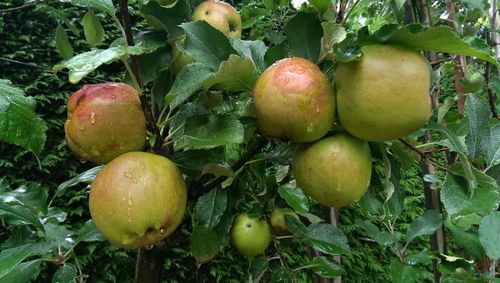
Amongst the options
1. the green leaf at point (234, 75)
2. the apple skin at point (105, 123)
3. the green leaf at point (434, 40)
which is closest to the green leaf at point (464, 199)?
the green leaf at point (434, 40)

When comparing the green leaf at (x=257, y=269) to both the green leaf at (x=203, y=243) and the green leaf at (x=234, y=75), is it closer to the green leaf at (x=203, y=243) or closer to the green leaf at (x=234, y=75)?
the green leaf at (x=203, y=243)

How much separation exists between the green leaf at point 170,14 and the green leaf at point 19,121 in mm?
205

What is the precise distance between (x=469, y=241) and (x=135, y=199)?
0.56 metres

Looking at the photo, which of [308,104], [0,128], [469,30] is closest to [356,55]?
[308,104]

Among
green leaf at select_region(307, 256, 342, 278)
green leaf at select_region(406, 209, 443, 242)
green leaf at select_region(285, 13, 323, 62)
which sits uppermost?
green leaf at select_region(285, 13, 323, 62)

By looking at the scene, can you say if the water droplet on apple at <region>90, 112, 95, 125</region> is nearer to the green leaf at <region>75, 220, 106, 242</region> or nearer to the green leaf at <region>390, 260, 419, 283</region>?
the green leaf at <region>75, 220, 106, 242</region>

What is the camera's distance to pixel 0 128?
0.38 meters

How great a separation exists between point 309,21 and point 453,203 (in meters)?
0.26

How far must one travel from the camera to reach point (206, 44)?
481mm

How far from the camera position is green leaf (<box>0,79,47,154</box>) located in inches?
14.9

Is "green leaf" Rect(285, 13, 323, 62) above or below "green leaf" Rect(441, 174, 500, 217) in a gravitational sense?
above

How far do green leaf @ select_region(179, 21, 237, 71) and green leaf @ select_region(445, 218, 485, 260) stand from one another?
47 cm

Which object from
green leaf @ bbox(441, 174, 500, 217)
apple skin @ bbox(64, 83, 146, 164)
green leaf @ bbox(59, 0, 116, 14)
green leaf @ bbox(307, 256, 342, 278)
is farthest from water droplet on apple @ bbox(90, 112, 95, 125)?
green leaf @ bbox(307, 256, 342, 278)

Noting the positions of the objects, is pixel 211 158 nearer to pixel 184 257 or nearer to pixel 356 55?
pixel 356 55
